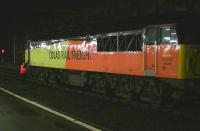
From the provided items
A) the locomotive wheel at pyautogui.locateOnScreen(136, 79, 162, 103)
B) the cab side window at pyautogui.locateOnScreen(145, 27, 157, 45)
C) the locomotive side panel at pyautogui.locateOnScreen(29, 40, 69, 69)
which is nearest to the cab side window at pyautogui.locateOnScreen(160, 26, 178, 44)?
the cab side window at pyautogui.locateOnScreen(145, 27, 157, 45)

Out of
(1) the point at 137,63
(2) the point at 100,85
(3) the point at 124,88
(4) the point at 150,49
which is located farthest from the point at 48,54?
(4) the point at 150,49

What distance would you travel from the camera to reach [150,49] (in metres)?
17.4

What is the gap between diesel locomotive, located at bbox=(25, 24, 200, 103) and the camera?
16.1 m

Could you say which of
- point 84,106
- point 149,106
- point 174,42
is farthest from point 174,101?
point 84,106

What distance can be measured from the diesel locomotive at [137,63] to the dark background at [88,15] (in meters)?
0.40

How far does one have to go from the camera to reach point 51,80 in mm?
29328

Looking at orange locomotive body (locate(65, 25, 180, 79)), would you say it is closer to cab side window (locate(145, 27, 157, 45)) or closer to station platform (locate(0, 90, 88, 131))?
cab side window (locate(145, 27, 157, 45))

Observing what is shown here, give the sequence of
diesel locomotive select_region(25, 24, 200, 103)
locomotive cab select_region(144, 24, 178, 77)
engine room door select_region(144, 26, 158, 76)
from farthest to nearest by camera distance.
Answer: engine room door select_region(144, 26, 158, 76)
locomotive cab select_region(144, 24, 178, 77)
diesel locomotive select_region(25, 24, 200, 103)

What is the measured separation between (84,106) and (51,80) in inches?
460

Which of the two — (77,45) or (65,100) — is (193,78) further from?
(77,45)

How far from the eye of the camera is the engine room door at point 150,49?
17188mm

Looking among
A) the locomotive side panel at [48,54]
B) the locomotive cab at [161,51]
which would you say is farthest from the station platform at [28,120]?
the locomotive side panel at [48,54]

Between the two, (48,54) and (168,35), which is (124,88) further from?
(48,54)

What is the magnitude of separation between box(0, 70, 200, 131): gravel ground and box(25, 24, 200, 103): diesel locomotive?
→ 42.3 inches
